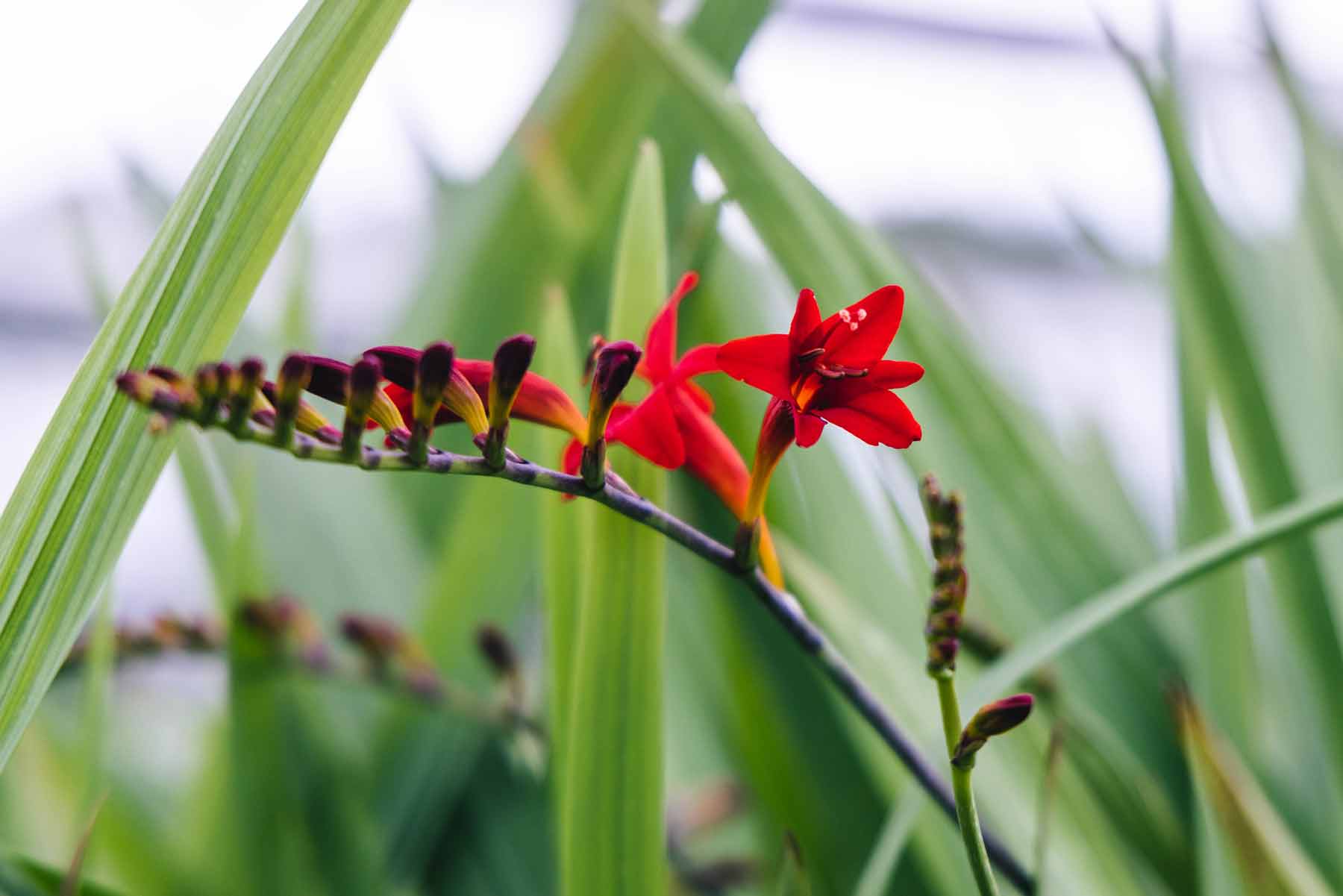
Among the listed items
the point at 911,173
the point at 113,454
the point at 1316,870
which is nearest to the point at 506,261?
the point at 113,454

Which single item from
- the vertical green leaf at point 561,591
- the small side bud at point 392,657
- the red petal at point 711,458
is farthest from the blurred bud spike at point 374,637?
the red petal at point 711,458

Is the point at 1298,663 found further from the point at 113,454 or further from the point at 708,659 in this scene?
the point at 113,454

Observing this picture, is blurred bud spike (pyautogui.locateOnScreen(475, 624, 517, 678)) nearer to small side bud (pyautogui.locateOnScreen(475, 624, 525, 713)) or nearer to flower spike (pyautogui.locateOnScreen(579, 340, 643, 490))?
small side bud (pyautogui.locateOnScreen(475, 624, 525, 713))

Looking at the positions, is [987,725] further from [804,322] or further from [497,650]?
[497,650]

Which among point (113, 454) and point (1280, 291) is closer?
point (113, 454)

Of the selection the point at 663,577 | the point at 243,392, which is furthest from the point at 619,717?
the point at 243,392

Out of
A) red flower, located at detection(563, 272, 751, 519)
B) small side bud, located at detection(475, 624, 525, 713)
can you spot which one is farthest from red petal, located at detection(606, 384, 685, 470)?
small side bud, located at detection(475, 624, 525, 713)
